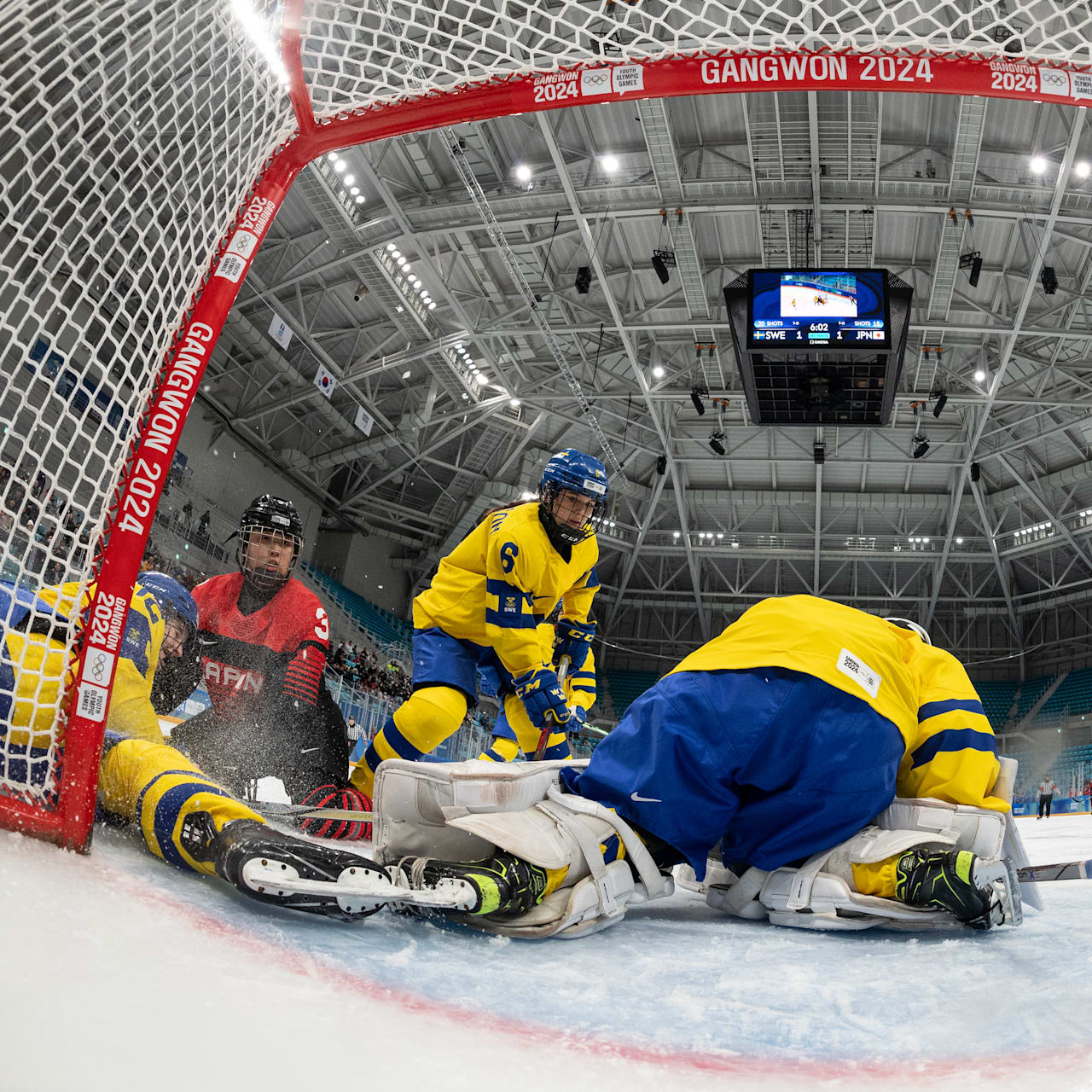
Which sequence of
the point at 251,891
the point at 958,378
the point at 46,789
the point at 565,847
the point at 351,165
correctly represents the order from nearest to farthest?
the point at 251,891 < the point at 46,789 < the point at 565,847 < the point at 351,165 < the point at 958,378

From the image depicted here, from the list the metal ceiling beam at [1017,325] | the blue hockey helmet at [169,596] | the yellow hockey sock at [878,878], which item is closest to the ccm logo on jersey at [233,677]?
the blue hockey helmet at [169,596]

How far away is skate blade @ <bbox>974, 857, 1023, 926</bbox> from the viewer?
1.57 m

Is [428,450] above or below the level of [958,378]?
below

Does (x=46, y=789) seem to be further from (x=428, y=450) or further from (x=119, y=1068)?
(x=428, y=450)

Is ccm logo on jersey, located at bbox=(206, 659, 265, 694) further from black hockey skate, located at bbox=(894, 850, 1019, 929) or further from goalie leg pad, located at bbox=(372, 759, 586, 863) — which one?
black hockey skate, located at bbox=(894, 850, 1019, 929)

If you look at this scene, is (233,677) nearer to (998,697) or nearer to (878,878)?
(878,878)

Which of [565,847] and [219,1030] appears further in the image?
[565,847]

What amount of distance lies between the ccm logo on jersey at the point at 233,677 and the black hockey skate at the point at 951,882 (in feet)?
7.02

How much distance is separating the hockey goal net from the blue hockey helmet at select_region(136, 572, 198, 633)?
1.25 feet

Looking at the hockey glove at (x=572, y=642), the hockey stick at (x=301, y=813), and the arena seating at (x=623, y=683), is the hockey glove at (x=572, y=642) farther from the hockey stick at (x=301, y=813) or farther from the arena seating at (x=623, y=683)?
the arena seating at (x=623, y=683)

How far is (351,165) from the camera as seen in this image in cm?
1149

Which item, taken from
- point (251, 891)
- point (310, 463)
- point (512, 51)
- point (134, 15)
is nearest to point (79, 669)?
point (251, 891)

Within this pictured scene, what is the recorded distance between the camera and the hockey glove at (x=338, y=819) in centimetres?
258

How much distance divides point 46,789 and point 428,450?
1665 centimetres
